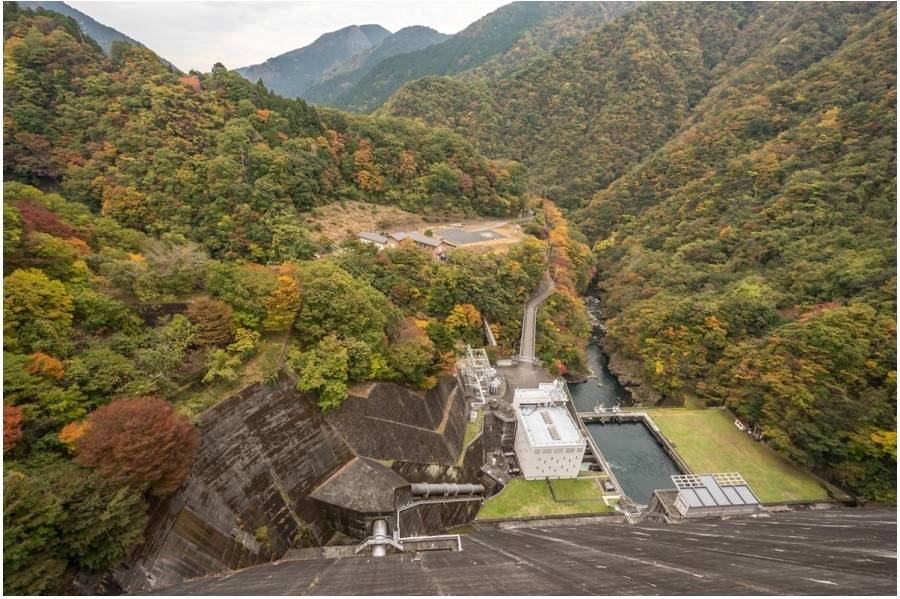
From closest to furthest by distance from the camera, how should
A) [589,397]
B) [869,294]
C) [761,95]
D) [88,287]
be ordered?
[88,287] < [869,294] < [589,397] < [761,95]

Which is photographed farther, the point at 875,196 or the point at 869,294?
the point at 875,196

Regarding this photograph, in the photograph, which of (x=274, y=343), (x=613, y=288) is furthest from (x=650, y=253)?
(x=274, y=343)

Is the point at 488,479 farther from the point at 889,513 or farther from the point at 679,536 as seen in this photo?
the point at 889,513

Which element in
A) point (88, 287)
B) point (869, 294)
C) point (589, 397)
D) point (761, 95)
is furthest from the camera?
point (761, 95)

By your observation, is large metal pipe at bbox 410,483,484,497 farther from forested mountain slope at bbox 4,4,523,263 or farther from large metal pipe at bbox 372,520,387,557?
forested mountain slope at bbox 4,4,523,263

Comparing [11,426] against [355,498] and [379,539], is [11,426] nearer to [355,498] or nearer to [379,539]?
[355,498]

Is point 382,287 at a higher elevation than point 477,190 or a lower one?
lower

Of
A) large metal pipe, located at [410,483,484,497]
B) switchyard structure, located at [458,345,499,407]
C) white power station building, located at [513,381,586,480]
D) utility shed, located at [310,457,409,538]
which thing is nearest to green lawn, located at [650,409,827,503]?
white power station building, located at [513,381,586,480]
